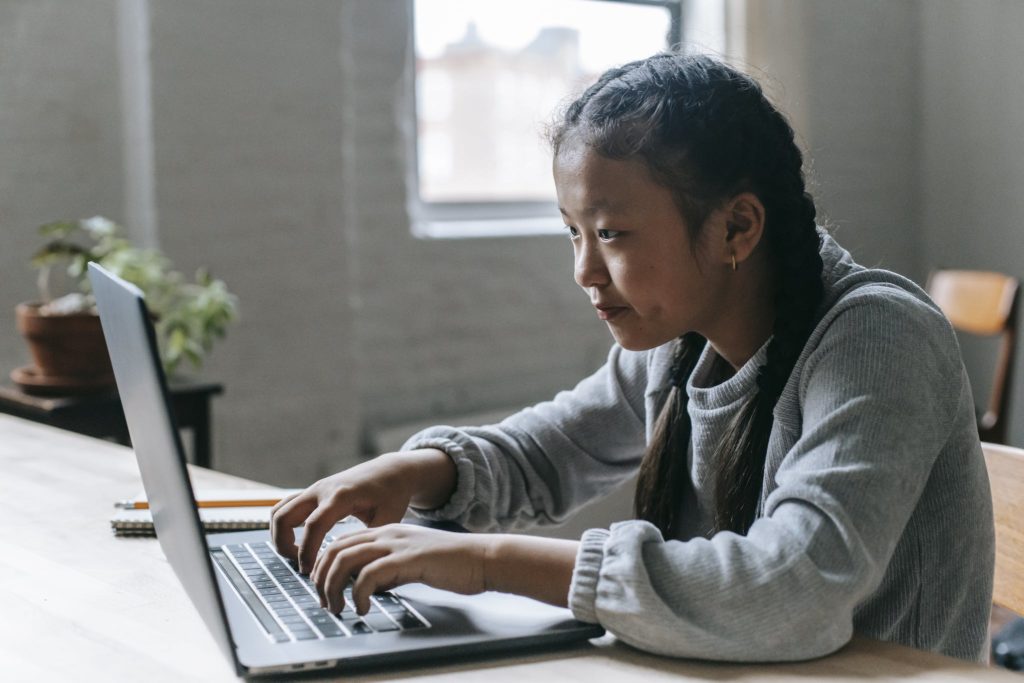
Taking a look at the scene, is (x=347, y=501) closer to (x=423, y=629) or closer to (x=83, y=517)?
(x=423, y=629)

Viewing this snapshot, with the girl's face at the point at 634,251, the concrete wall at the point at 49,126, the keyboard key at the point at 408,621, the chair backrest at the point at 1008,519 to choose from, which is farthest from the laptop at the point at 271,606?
Answer: the concrete wall at the point at 49,126

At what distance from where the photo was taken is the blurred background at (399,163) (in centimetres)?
251

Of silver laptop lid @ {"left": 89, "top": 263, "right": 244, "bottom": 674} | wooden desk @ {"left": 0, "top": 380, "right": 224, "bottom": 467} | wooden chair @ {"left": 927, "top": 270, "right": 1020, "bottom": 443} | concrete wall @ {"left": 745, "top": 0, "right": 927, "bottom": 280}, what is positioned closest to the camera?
silver laptop lid @ {"left": 89, "top": 263, "right": 244, "bottom": 674}

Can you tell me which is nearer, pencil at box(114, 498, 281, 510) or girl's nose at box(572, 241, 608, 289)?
girl's nose at box(572, 241, 608, 289)

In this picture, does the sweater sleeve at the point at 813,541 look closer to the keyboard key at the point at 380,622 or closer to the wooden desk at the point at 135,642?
the wooden desk at the point at 135,642

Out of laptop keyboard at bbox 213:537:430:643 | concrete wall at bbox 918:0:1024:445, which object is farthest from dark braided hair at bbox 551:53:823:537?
concrete wall at bbox 918:0:1024:445

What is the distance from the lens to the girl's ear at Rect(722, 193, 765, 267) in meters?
0.99

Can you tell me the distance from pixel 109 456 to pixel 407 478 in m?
0.58

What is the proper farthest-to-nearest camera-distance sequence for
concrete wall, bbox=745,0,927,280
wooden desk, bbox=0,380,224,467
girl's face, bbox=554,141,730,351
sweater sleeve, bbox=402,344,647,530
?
concrete wall, bbox=745,0,927,280, wooden desk, bbox=0,380,224,467, sweater sleeve, bbox=402,344,647,530, girl's face, bbox=554,141,730,351

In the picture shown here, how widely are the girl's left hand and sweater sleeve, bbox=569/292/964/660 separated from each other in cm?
8

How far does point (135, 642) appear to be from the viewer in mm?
853

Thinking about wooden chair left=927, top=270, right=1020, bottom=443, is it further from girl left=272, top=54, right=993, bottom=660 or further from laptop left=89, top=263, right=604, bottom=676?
laptop left=89, top=263, right=604, bottom=676

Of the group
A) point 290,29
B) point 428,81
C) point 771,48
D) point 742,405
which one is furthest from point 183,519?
point 771,48

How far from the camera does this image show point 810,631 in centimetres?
79
